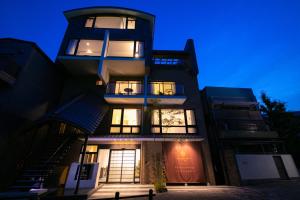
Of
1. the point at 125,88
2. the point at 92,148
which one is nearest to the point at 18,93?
the point at 92,148

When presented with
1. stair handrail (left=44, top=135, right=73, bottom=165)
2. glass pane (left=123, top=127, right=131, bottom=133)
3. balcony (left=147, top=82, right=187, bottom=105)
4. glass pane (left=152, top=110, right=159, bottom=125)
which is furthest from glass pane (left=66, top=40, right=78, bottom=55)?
glass pane (left=152, top=110, right=159, bottom=125)

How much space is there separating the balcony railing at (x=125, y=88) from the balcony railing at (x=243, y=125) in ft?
26.6

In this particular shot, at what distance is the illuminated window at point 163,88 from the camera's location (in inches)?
447

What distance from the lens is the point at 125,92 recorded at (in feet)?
36.2

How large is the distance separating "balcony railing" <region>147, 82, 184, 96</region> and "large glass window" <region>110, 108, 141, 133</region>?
84.5 inches

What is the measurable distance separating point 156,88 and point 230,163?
8.03m

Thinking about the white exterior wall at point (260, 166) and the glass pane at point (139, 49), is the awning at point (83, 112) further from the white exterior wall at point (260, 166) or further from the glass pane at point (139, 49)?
the white exterior wall at point (260, 166)

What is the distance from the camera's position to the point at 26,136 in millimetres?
8078

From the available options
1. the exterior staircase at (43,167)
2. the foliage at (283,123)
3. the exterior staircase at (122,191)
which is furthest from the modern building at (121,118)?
the foliage at (283,123)

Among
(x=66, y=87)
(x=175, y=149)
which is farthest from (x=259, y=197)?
(x=66, y=87)

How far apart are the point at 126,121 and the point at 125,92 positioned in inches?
96.7

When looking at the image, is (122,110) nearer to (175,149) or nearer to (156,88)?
(156,88)

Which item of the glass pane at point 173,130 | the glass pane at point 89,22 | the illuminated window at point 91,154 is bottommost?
the illuminated window at point 91,154

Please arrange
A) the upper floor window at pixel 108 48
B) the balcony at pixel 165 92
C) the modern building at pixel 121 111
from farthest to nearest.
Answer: the upper floor window at pixel 108 48 → the balcony at pixel 165 92 → the modern building at pixel 121 111
